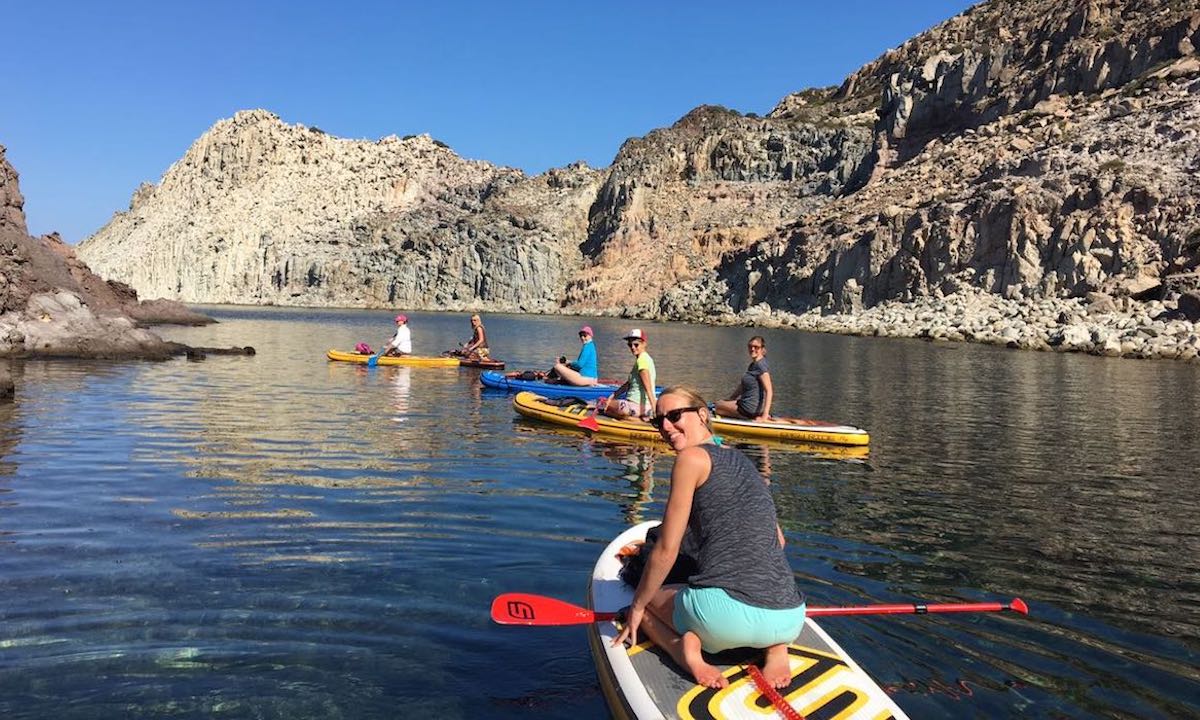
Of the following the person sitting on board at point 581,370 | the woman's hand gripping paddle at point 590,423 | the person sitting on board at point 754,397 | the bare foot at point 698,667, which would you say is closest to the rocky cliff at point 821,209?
the person sitting on board at point 581,370

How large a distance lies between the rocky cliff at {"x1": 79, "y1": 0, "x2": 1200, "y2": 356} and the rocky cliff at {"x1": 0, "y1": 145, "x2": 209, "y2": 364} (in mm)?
45338

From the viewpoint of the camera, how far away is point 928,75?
344 ft

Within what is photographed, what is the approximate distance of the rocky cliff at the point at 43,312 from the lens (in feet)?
93.8

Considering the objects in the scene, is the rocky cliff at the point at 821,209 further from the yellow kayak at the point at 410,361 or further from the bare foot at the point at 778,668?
the bare foot at the point at 778,668

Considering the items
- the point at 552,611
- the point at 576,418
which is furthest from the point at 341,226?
the point at 552,611

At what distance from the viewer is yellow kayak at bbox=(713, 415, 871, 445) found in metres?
16.1

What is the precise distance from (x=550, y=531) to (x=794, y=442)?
7.88 meters

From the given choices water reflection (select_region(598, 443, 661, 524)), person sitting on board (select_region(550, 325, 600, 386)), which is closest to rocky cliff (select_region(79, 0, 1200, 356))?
person sitting on board (select_region(550, 325, 600, 386))

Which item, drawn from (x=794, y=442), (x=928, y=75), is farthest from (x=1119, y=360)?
(x=928, y=75)

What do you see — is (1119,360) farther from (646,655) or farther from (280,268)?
(280,268)

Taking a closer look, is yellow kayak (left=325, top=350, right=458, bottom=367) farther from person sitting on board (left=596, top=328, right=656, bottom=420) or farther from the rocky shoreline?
the rocky shoreline

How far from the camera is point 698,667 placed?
16.3ft

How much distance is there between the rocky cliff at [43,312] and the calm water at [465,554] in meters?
10.8

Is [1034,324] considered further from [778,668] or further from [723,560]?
[723,560]
